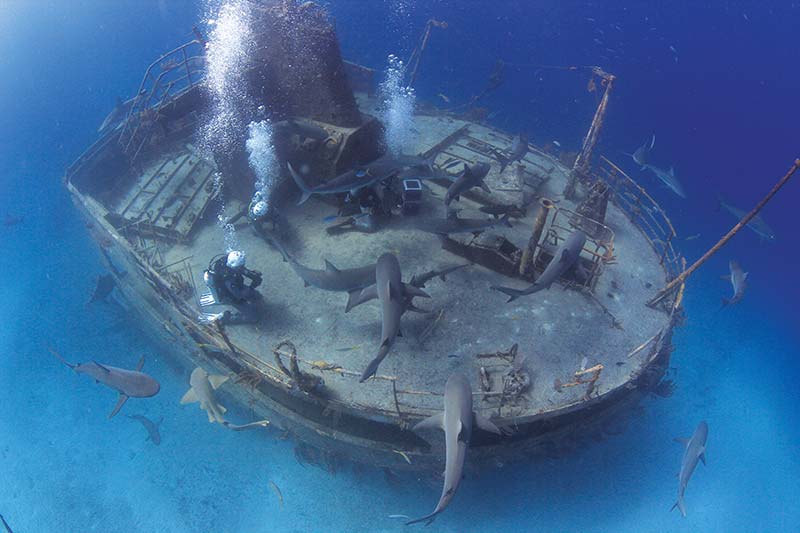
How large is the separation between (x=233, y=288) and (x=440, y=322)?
4649mm

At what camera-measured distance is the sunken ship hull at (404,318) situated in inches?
314

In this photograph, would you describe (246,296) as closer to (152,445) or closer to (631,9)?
(152,445)

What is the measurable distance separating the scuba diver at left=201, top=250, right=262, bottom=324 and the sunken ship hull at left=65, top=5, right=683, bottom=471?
0.32m

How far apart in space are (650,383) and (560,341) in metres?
2.90

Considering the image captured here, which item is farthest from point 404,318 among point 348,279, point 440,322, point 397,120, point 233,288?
point 397,120

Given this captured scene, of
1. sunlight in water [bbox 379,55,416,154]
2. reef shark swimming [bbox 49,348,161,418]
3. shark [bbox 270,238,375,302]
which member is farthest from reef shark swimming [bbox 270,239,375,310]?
sunlight in water [bbox 379,55,416,154]

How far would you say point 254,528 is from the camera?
32.5ft

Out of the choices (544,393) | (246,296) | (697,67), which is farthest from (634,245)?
(697,67)

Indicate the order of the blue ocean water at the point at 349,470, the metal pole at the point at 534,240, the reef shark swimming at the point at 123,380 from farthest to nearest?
the blue ocean water at the point at 349,470
the metal pole at the point at 534,240
the reef shark swimming at the point at 123,380

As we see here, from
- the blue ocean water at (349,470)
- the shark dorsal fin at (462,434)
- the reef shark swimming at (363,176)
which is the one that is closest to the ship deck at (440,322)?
the shark dorsal fin at (462,434)

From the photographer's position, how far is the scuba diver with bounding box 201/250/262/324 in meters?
8.41

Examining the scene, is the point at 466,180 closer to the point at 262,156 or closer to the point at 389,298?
the point at 389,298

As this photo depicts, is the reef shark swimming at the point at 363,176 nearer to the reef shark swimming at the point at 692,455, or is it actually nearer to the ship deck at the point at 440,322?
the ship deck at the point at 440,322

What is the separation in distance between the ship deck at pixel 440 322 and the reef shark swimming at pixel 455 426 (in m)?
0.72
